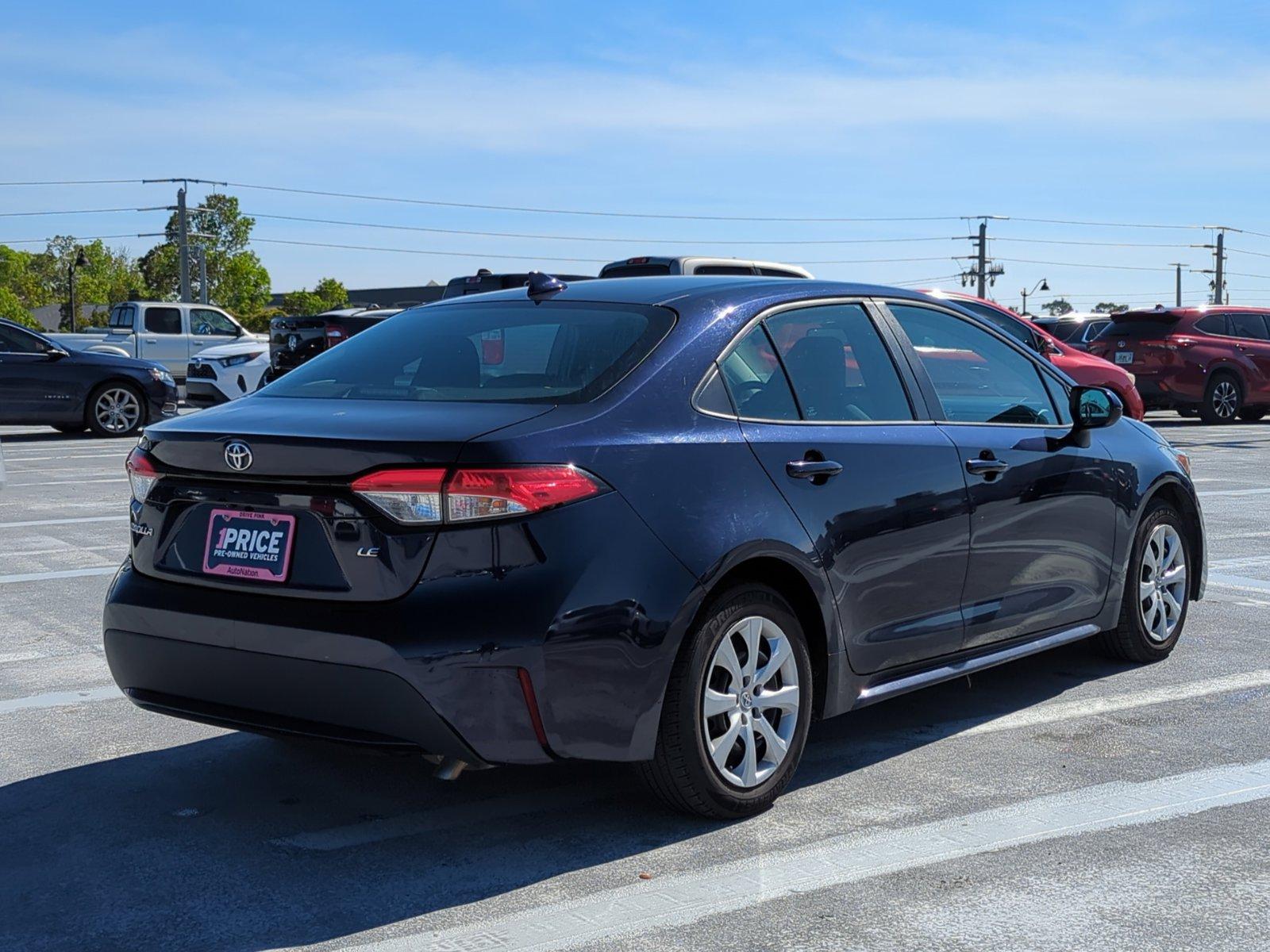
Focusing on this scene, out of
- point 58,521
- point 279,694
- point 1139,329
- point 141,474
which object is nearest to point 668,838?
point 279,694

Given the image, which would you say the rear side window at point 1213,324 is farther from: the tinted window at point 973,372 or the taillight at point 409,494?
the taillight at point 409,494

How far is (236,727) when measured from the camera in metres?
4.12

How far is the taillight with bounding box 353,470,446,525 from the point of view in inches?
150

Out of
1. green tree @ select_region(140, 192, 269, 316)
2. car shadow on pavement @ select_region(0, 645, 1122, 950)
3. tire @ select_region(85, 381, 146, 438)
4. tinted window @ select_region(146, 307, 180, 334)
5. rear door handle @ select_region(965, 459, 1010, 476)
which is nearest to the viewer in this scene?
car shadow on pavement @ select_region(0, 645, 1122, 950)

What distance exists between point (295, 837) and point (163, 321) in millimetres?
27911

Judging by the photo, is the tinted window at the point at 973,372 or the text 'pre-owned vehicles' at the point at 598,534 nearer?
the text 'pre-owned vehicles' at the point at 598,534

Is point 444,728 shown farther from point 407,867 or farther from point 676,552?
point 676,552

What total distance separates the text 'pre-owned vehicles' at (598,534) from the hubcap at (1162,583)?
1.03 metres

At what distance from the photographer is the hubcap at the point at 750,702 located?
4.24 meters

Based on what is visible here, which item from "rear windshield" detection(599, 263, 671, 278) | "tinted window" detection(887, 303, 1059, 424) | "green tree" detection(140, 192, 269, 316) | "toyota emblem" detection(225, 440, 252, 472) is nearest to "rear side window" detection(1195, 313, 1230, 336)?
"rear windshield" detection(599, 263, 671, 278)

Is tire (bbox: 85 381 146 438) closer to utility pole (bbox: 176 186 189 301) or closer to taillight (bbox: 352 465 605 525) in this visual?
taillight (bbox: 352 465 605 525)

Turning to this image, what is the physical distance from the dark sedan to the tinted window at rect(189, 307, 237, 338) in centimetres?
1119

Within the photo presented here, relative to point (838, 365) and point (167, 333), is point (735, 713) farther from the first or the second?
point (167, 333)

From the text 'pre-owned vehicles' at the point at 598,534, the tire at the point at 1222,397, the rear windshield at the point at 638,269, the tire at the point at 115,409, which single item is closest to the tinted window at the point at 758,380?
the text 'pre-owned vehicles' at the point at 598,534
